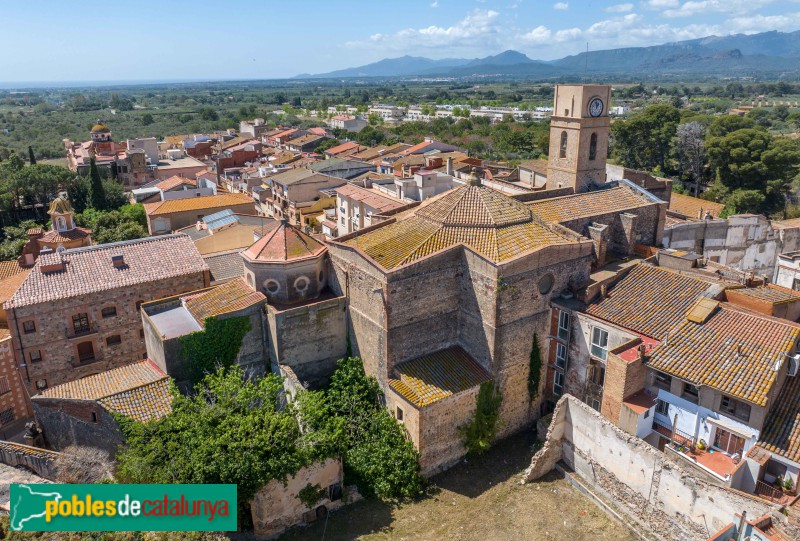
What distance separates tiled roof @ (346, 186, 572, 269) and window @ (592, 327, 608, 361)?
4.36 metres

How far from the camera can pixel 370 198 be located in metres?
46.2

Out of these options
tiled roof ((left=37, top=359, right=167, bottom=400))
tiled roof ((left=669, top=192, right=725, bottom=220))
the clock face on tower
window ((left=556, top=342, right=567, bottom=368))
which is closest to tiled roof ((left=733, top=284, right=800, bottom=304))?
window ((left=556, top=342, right=567, bottom=368))

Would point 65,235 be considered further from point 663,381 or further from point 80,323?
point 663,381

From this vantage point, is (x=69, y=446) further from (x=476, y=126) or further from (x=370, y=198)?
(x=476, y=126)

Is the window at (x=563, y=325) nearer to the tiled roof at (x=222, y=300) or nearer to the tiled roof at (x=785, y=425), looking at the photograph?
the tiled roof at (x=785, y=425)

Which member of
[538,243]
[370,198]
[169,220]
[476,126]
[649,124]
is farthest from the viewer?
[476,126]

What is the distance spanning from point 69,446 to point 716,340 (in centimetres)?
2701

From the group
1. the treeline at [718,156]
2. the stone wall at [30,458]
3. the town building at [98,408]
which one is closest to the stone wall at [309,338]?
the town building at [98,408]

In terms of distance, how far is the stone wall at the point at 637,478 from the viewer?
18812 mm

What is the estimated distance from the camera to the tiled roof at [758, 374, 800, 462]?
19495mm

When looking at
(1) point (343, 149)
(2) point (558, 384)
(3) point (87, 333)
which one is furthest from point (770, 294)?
(1) point (343, 149)

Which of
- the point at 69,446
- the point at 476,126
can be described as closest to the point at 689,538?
the point at 69,446

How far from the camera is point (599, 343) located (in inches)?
989

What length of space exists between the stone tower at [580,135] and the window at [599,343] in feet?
45.4
